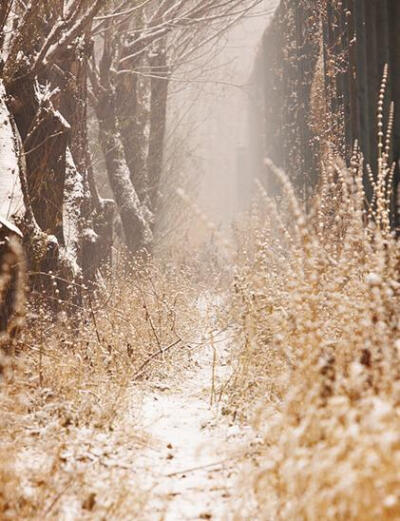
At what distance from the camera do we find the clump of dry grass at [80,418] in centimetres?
237

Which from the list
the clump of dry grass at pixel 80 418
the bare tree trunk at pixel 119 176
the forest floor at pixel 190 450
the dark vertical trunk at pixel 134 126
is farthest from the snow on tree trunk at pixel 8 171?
the dark vertical trunk at pixel 134 126

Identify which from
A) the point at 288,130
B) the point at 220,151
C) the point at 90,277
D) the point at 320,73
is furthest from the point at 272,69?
the point at 220,151

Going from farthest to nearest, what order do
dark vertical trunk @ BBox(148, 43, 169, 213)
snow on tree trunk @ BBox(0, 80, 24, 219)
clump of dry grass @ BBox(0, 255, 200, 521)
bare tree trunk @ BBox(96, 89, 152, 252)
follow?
dark vertical trunk @ BBox(148, 43, 169, 213) → bare tree trunk @ BBox(96, 89, 152, 252) → snow on tree trunk @ BBox(0, 80, 24, 219) → clump of dry grass @ BBox(0, 255, 200, 521)

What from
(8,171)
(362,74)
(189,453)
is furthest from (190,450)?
(362,74)

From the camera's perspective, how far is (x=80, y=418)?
10.9ft

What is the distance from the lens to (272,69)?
43.0 feet

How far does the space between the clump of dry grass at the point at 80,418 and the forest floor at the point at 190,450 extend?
0.32ft

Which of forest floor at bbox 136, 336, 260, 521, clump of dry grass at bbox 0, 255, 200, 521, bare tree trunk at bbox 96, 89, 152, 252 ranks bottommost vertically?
forest floor at bbox 136, 336, 260, 521

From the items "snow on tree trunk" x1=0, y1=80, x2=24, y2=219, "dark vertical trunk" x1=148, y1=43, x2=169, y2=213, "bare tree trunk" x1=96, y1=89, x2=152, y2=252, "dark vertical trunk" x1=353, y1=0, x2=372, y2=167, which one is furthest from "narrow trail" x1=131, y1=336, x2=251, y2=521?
"dark vertical trunk" x1=148, y1=43, x2=169, y2=213

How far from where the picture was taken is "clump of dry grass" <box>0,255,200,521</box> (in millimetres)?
2371

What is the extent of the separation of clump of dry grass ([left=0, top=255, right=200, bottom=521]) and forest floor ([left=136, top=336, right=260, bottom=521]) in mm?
99

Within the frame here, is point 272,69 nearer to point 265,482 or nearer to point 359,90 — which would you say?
point 359,90

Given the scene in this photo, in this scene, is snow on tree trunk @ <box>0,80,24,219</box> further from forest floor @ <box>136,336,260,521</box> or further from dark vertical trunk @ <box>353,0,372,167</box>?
dark vertical trunk @ <box>353,0,372,167</box>

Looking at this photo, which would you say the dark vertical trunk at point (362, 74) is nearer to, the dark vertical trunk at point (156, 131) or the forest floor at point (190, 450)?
the forest floor at point (190, 450)
